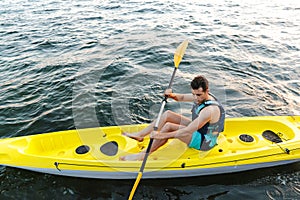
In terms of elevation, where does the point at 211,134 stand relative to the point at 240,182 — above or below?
above

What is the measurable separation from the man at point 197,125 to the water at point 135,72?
0.62 m

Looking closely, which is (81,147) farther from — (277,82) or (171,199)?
(277,82)

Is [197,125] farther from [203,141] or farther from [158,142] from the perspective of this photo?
[158,142]

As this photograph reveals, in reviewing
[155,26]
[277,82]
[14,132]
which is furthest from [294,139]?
[155,26]

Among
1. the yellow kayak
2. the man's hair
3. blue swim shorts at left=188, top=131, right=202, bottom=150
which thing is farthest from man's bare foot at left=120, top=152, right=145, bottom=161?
the man's hair

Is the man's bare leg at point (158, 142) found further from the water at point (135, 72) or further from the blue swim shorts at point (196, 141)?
the water at point (135, 72)

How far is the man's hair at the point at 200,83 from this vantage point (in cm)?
405

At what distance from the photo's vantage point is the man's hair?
405 cm

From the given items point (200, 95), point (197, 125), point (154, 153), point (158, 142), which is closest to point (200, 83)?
point (200, 95)

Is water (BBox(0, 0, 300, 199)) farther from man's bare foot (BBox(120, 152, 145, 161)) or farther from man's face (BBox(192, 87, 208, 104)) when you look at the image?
man's face (BBox(192, 87, 208, 104))

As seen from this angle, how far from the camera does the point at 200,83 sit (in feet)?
13.4

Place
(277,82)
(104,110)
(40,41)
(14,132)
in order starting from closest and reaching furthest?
(14,132) < (104,110) < (277,82) < (40,41)

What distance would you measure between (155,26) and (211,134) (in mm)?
7335

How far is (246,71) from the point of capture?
7777mm
